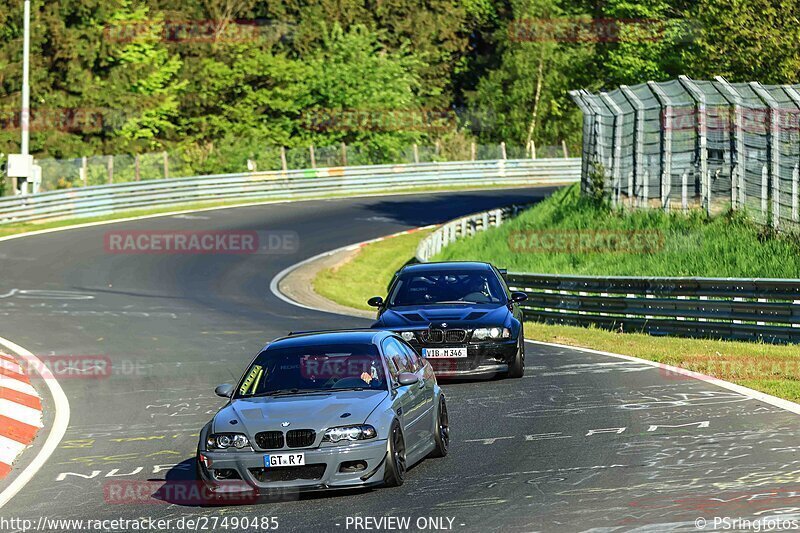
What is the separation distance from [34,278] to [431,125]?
167 feet

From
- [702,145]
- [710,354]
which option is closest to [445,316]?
[710,354]

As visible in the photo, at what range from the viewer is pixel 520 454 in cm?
1132

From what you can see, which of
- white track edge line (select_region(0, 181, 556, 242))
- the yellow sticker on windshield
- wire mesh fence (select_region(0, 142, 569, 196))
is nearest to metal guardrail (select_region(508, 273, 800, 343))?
the yellow sticker on windshield

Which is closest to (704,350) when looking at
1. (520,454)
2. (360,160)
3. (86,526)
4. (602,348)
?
(602,348)

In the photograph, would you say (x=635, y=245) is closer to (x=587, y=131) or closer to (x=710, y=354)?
(x=587, y=131)

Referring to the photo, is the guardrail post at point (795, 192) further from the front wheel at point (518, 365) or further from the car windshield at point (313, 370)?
the car windshield at point (313, 370)

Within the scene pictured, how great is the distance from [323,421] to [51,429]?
5.82 meters

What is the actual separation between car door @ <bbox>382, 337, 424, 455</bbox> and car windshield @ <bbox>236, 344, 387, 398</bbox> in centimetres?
18

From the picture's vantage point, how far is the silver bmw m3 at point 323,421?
9680mm

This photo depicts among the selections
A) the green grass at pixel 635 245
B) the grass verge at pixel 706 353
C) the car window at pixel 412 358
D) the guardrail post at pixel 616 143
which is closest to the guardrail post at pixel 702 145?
the green grass at pixel 635 245

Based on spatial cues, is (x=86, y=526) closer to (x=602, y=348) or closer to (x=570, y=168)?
(x=602, y=348)

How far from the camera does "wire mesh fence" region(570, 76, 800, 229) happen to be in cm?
2766

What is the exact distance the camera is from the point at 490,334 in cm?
1639
